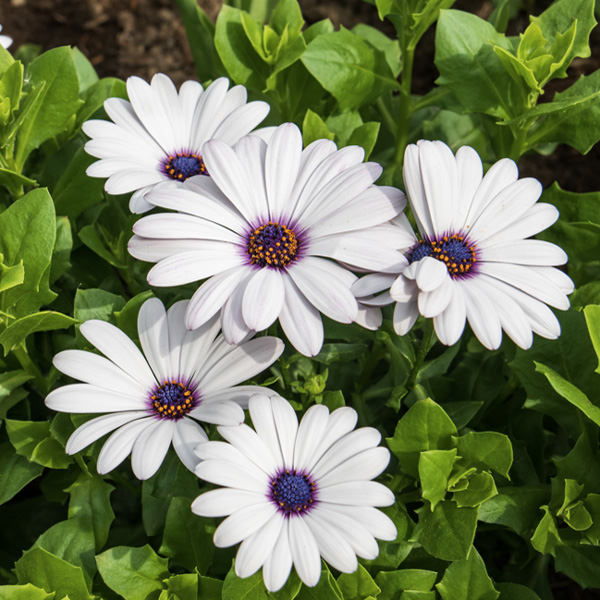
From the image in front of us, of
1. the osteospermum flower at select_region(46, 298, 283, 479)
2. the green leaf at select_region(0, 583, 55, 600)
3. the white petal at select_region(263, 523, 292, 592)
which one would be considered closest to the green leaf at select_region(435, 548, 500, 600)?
the white petal at select_region(263, 523, 292, 592)

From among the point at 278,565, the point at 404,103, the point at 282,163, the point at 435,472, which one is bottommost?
the point at 435,472

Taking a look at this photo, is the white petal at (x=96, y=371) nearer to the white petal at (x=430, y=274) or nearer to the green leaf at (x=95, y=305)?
the green leaf at (x=95, y=305)

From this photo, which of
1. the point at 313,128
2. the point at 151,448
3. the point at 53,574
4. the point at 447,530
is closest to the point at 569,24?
the point at 313,128

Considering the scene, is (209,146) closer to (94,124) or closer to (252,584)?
(94,124)

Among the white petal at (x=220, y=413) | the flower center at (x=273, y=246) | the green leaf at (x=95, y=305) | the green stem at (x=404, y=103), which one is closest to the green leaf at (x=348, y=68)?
the green stem at (x=404, y=103)

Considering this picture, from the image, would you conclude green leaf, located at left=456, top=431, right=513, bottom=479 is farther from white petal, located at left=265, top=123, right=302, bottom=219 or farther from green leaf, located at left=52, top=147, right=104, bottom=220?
green leaf, located at left=52, top=147, right=104, bottom=220

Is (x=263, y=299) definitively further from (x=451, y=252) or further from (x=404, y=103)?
(x=404, y=103)

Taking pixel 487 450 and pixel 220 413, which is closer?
pixel 220 413
